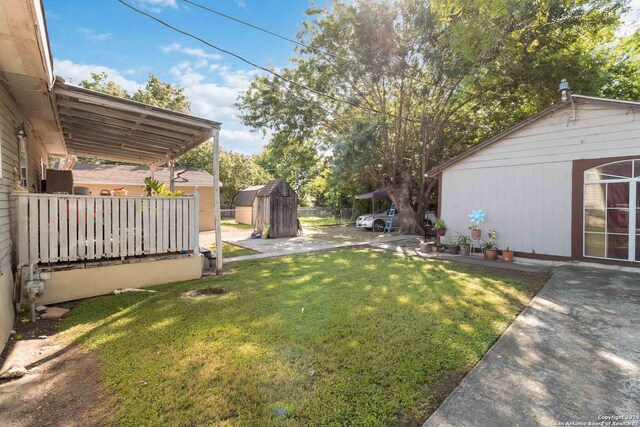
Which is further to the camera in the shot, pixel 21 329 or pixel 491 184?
pixel 491 184

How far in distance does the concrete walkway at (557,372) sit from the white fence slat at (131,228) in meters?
5.22

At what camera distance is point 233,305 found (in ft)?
13.8

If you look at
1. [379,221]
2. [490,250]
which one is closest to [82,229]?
[490,250]

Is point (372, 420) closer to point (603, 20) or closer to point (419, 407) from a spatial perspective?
point (419, 407)

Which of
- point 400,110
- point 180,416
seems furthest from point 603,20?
point 180,416

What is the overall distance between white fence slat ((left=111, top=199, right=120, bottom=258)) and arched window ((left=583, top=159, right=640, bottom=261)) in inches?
389

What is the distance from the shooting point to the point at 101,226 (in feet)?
15.7

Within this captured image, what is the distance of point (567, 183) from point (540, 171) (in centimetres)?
64

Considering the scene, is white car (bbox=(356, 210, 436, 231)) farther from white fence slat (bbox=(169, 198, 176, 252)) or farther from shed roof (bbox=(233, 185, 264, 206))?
white fence slat (bbox=(169, 198, 176, 252))

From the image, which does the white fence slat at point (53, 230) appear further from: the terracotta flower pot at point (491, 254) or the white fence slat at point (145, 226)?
the terracotta flower pot at point (491, 254)

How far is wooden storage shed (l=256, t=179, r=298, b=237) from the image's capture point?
41.4ft

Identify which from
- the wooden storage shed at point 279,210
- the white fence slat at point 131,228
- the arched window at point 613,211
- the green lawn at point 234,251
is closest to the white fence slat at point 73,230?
the white fence slat at point 131,228

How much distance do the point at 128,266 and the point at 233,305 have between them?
2254 mm

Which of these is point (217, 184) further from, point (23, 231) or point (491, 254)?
point (491, 254)
